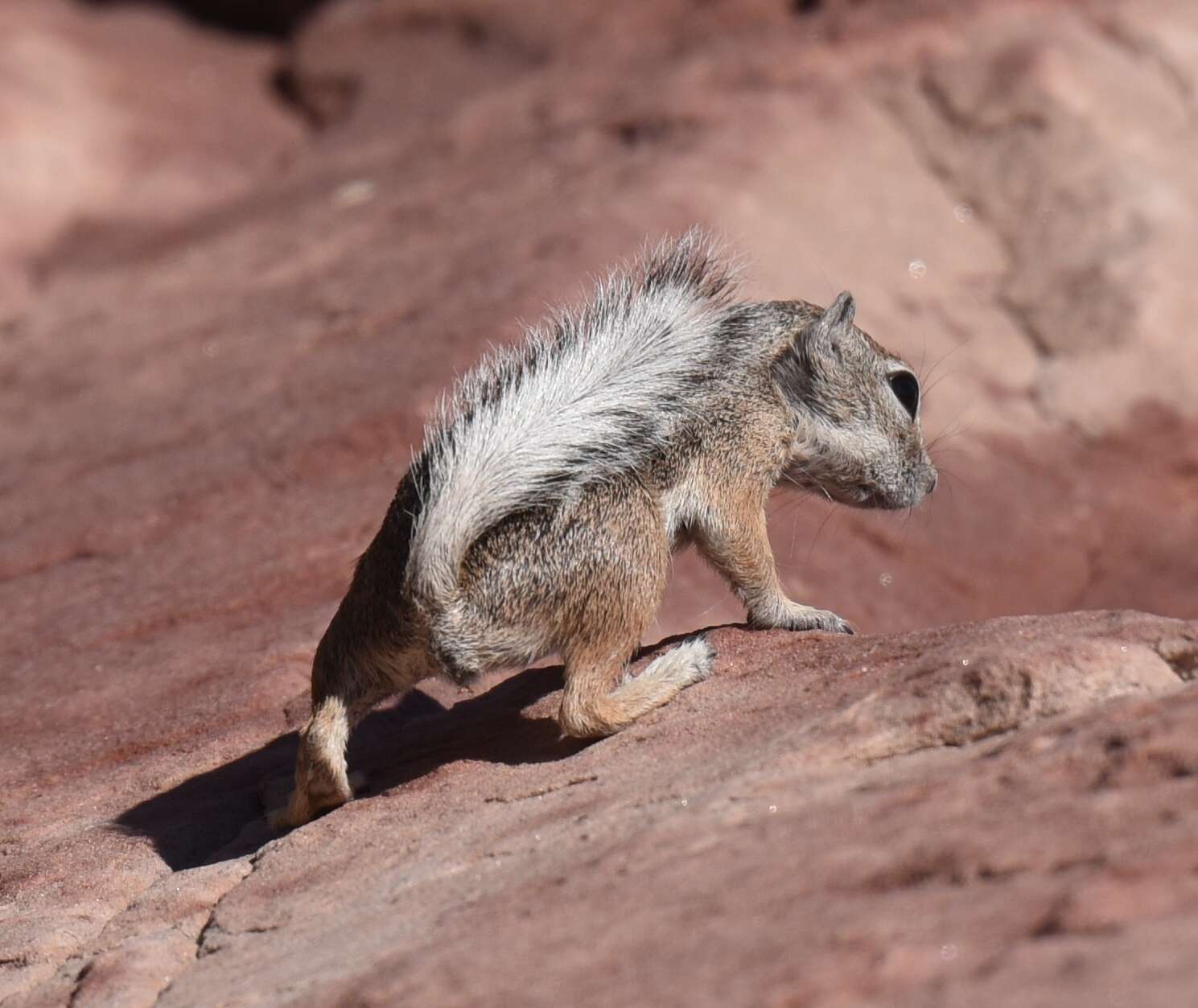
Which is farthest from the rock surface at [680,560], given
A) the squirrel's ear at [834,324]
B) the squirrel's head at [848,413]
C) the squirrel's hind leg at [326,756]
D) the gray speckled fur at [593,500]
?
the squirrel's ear at [834,324]

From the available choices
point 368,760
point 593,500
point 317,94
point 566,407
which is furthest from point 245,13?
point 593,500

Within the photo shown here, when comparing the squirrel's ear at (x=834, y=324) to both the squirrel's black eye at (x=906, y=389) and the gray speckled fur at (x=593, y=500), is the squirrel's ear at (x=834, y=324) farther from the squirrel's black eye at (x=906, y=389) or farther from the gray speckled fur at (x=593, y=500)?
the squirrel's black eye at (x=906, y=389)

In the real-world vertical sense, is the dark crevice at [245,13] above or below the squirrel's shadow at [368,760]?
above

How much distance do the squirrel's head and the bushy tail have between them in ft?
1.19

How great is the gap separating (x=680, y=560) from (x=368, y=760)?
3153 millimetres

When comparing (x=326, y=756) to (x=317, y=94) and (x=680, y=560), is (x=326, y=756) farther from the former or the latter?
(x=317, y=94)

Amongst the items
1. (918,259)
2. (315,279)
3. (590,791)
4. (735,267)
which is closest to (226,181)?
(315,279)

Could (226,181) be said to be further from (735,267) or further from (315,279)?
(735,267)

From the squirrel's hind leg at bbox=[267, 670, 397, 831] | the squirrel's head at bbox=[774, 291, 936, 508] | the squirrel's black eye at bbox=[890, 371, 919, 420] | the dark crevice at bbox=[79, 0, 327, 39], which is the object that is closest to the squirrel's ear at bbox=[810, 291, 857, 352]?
the squirrel's head at bbox=[774, 291, 936, 508]

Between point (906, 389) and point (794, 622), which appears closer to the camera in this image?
point (794, 622)

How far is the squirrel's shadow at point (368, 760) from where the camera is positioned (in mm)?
5699

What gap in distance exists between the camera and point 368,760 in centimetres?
617

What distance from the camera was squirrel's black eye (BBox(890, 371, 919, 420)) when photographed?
6.54 metres

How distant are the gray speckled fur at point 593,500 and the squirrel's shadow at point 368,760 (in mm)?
295
